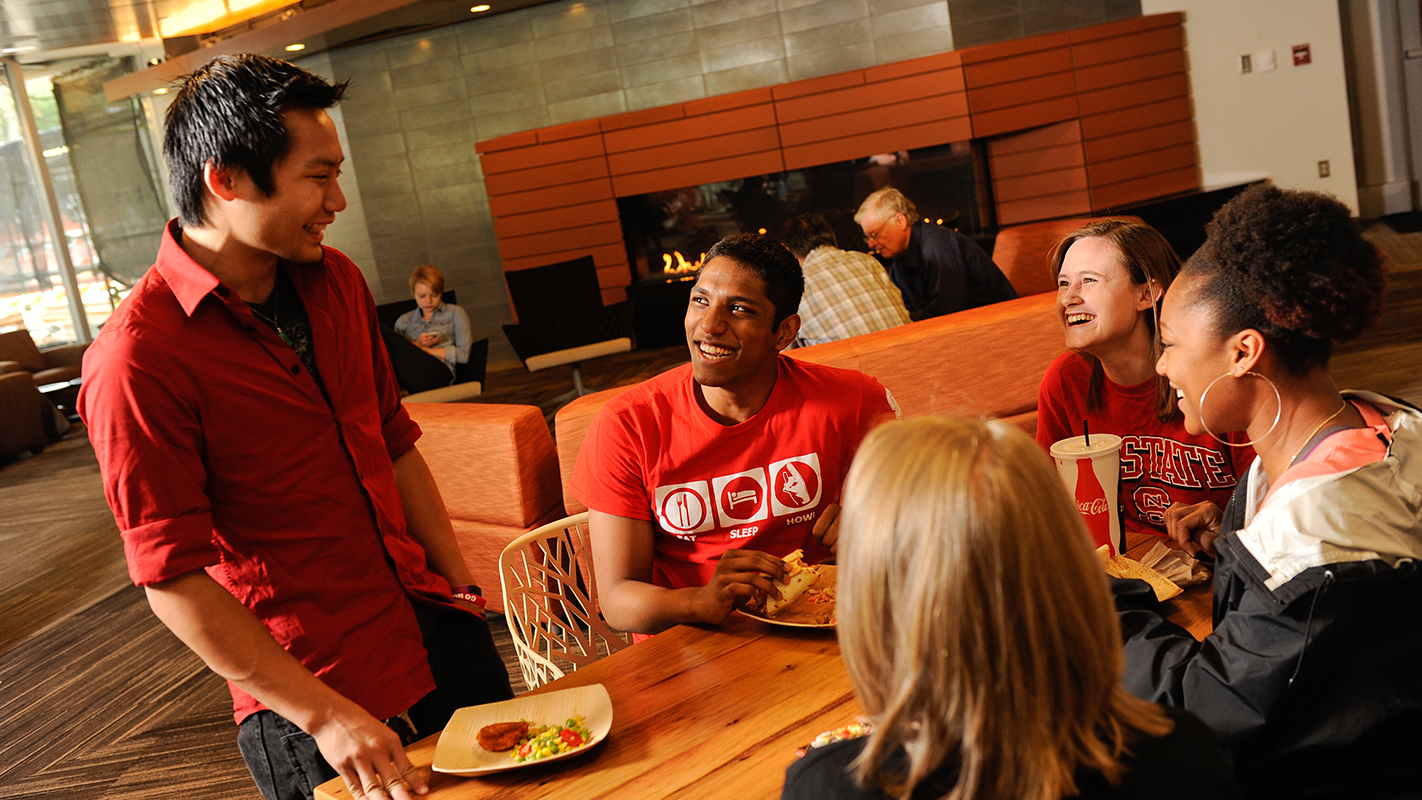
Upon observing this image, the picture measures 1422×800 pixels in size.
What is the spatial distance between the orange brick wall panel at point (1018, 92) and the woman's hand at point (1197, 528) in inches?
279

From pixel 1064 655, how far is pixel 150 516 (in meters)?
1.07

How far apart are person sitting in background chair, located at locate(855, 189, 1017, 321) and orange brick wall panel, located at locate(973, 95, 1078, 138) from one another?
3603 millimetres

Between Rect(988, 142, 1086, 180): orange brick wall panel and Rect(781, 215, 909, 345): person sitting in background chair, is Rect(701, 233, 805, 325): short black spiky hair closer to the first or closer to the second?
Rect(781, 215, 909, 345): person sitting in background chair

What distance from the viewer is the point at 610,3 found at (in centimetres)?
880

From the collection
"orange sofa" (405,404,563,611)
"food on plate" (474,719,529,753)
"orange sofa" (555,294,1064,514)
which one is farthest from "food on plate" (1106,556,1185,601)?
"orange sofa" (405,404,563,611)

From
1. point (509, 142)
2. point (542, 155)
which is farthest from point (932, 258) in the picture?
point (509, 142)

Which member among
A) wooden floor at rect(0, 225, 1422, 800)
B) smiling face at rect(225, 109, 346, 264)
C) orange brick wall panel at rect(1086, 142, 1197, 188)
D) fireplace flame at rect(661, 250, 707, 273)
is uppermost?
smiling face at rect(225, 109, 346, 264)

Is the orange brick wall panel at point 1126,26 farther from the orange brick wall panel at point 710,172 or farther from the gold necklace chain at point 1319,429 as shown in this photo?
the gold necklace chain at point 1319,429

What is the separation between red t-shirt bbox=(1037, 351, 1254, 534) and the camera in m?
1.70

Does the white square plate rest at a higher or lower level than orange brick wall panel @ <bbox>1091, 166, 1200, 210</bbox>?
lower

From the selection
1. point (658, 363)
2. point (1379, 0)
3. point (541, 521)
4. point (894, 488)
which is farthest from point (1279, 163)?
point (894, 488)

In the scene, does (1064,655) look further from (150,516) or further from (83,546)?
(83,546)

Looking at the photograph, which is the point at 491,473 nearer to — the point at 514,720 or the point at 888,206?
the point at 514,720

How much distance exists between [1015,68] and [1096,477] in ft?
24.5
